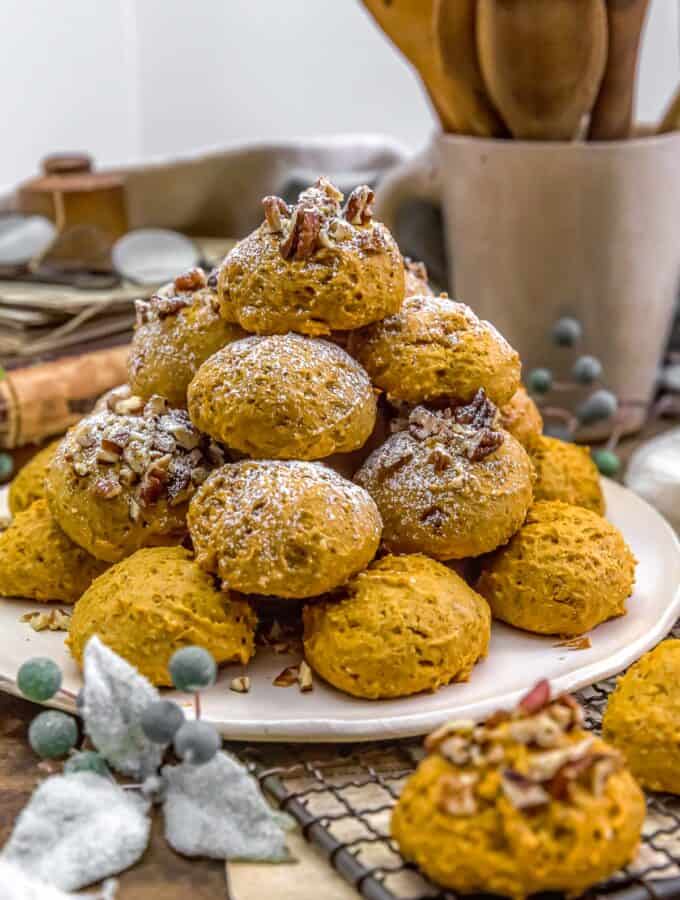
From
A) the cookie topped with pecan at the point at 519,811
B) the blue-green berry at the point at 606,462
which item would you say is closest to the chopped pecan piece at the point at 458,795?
the cookie topped with pecan at the point at 519,811

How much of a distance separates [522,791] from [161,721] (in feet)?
0.79

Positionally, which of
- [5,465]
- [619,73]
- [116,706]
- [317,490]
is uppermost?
[619,73]

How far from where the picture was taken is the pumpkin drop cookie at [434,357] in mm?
996

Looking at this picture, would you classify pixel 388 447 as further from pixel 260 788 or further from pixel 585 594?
pixel 260 788

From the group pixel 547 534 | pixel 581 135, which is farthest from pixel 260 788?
pixel 581 135

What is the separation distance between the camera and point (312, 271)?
96 cm

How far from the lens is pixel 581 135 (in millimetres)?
1583

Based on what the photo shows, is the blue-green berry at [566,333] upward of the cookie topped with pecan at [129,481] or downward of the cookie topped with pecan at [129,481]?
downward

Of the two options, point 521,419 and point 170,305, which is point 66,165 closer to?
point 170,305

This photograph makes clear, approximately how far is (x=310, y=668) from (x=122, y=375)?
32.9 inches

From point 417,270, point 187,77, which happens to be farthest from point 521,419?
point 187,77

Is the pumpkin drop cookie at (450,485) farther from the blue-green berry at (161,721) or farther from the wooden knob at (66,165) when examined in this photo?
the wooden knob at (66,165)

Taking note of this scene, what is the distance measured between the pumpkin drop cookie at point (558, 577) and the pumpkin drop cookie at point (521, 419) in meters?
0.11

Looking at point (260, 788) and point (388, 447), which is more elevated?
point (388, 447)
